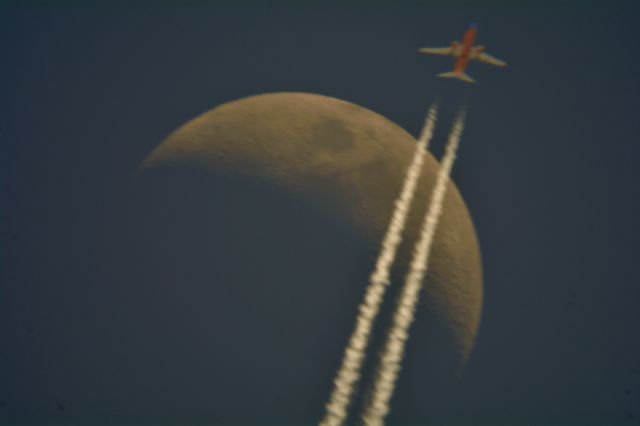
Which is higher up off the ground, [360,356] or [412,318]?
[412,318]

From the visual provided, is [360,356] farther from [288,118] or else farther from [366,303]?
[288,118]

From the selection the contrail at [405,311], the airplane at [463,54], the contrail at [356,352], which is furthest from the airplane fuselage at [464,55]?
the contrail at [356,352]

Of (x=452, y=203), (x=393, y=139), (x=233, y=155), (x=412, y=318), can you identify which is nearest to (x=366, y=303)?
(x=412, y=318)

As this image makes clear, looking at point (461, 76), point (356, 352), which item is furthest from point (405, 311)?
point (461, 76)

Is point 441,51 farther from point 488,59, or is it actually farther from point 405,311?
point 405,311

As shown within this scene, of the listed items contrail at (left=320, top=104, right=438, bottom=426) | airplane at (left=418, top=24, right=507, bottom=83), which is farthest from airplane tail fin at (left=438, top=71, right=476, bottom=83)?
contrail at (left=320, top=104, right=438, bottom=426)

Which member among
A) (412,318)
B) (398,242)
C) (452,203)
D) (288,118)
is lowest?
(412,318)

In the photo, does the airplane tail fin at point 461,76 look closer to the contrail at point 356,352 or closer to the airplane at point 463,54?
the airplane at point 463,54

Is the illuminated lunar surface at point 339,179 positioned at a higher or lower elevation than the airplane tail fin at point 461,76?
lower
